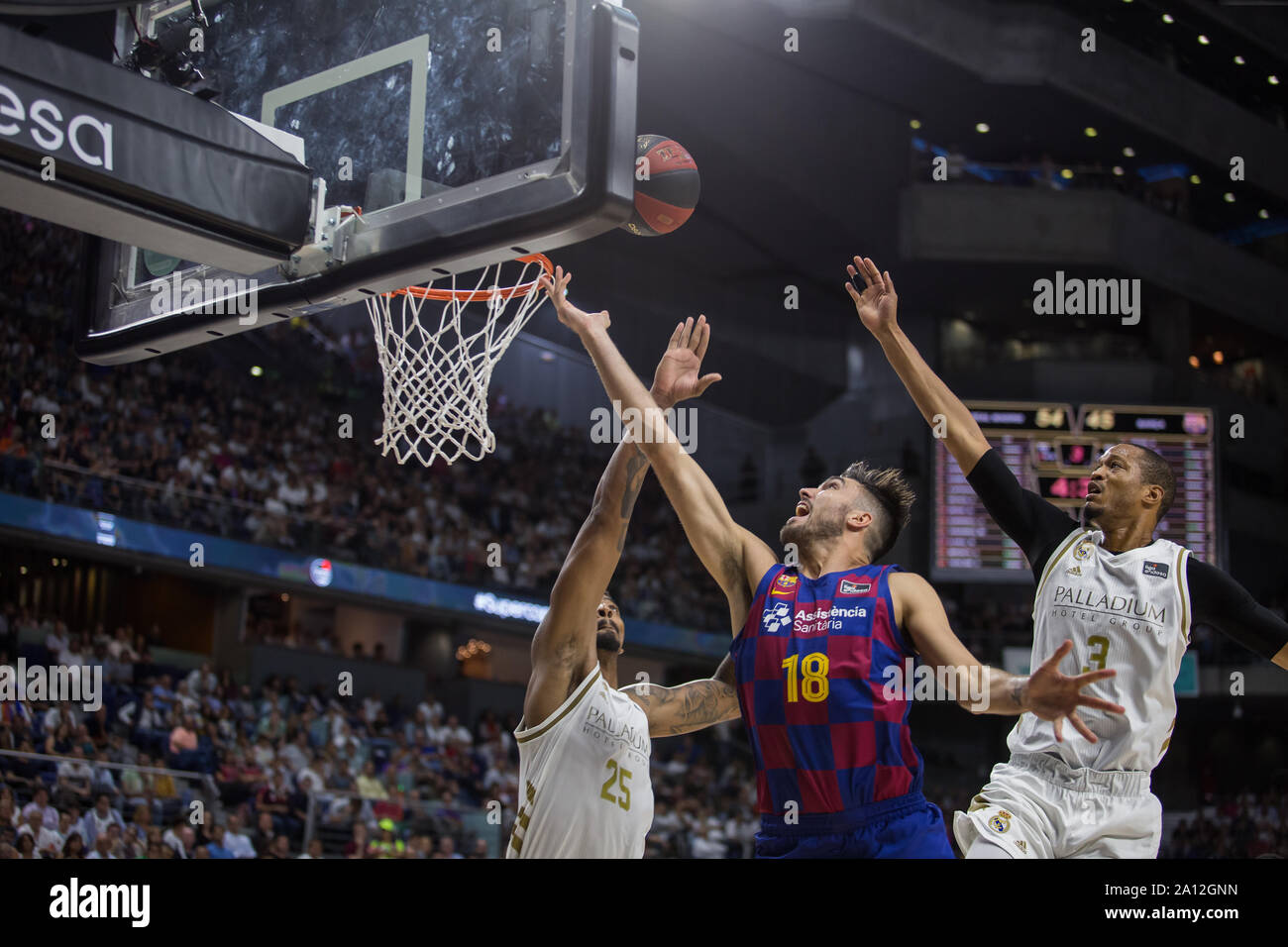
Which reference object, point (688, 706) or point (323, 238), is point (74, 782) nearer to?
point (323, 238)

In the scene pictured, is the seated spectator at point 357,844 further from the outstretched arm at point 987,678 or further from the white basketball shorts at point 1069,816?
the outstretched arm at point 987,678

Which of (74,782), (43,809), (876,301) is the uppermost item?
(876,301)

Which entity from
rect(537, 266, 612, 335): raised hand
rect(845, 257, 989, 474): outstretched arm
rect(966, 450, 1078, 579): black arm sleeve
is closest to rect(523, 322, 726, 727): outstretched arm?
rect(537, 266, 612, 335): raised hand

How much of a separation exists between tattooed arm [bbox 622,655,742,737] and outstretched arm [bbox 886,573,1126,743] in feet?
3.70

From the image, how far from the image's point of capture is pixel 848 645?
3.20 metres

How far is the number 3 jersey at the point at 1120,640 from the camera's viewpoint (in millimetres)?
3883

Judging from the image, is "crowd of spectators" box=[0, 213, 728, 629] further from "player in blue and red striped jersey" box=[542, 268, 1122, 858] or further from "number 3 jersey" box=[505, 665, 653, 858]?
"player in blue and red striped jersey" box=[542, 268, 1122, 858]

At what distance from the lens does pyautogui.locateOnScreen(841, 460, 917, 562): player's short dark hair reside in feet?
11.8

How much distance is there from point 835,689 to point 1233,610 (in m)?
1.56

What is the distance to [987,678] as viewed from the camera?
9.78 feet

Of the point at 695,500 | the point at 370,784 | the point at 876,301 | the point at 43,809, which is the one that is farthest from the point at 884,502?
the point at 370,784

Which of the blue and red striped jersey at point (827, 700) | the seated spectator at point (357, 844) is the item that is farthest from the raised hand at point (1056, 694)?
the seated spectator at point (357, 844)

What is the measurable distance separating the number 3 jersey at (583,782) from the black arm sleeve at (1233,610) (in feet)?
5.92
